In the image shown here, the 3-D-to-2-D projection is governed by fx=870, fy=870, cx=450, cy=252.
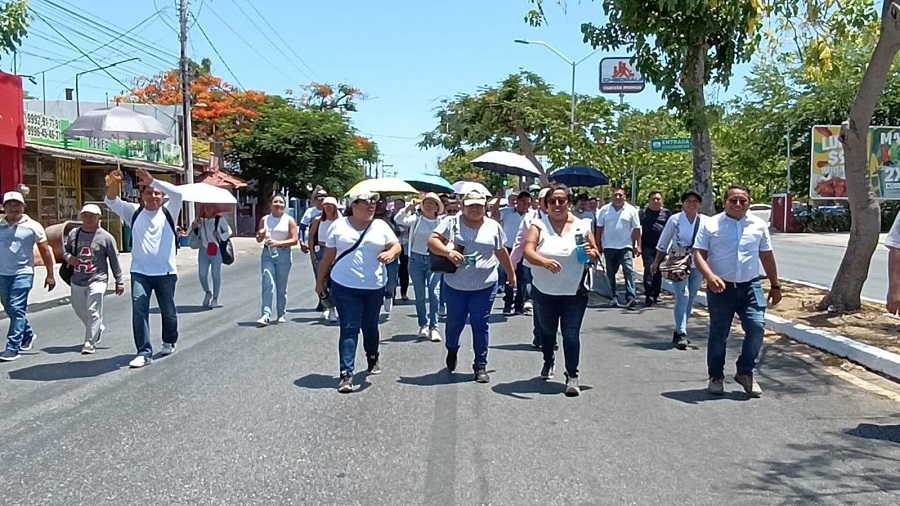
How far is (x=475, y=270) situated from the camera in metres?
7.62

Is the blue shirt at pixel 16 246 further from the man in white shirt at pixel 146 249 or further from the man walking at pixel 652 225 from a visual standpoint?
the man walking at pixel 652 225

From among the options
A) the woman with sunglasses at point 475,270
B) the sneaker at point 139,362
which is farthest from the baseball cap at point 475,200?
the sneaker at point 139,362

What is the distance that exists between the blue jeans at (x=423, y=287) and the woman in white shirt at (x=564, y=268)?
276 cm

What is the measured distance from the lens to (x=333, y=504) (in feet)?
15.2

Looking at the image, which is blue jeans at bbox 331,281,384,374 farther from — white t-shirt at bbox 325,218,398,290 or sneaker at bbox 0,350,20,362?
sneaker at bbox 0,350,20,362

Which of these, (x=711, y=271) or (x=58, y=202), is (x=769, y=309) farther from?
(x=58, y=202)

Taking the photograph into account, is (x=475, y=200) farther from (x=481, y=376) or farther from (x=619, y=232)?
(x=619, y=232)

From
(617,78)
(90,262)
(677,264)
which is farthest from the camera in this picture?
(617,78)

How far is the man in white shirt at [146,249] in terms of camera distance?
8125 millimetres

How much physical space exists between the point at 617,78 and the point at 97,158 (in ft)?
54.0

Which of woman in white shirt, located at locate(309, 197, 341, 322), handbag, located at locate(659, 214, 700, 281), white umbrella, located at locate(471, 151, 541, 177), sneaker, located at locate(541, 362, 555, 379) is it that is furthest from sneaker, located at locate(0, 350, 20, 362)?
white umbrella, located at locate(471, 151, 541, 177)

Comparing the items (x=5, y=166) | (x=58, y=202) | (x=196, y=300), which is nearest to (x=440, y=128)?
(x=58, y=202)

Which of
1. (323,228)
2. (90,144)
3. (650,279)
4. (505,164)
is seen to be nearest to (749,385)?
(323,228)

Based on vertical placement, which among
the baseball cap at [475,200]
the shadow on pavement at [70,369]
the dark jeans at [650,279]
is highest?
the baseball cap at [475,200]
